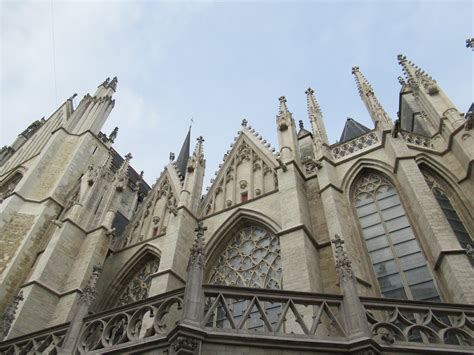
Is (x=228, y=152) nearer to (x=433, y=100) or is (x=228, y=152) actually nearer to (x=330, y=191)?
(x=330, y=191)

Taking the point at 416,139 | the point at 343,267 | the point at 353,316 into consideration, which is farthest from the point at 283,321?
the point at 416,139

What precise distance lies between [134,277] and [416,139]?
32.2 ft

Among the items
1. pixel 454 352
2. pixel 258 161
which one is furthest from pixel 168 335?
pixel 258 161

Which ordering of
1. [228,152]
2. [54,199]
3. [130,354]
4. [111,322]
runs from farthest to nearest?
[54,199]
[228,152]
[111,322]
[130,354]

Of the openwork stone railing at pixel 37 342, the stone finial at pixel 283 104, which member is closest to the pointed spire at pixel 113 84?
the stone finial at pixel 283 104

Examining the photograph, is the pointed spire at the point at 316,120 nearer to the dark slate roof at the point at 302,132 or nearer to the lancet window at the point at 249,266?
the dark slate roof at the point at 302,132

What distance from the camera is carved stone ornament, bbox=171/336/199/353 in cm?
435

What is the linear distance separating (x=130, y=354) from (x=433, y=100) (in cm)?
1103

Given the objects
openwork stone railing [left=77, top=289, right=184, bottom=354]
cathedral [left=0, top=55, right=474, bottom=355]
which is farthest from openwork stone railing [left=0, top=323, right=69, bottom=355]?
openwork stone railing [left=77, top=289, right=184, bottom=354]

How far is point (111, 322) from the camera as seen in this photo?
223 inches

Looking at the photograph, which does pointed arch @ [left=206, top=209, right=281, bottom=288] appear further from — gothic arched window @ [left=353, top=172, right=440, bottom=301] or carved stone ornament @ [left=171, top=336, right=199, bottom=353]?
carved stone ornament @ [left=171, top=336, right=199, bottom=353]

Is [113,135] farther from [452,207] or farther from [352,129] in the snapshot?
[452,207]

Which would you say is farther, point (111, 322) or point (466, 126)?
point (466, 126)

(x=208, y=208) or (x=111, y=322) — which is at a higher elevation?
(x=208, y=208)
